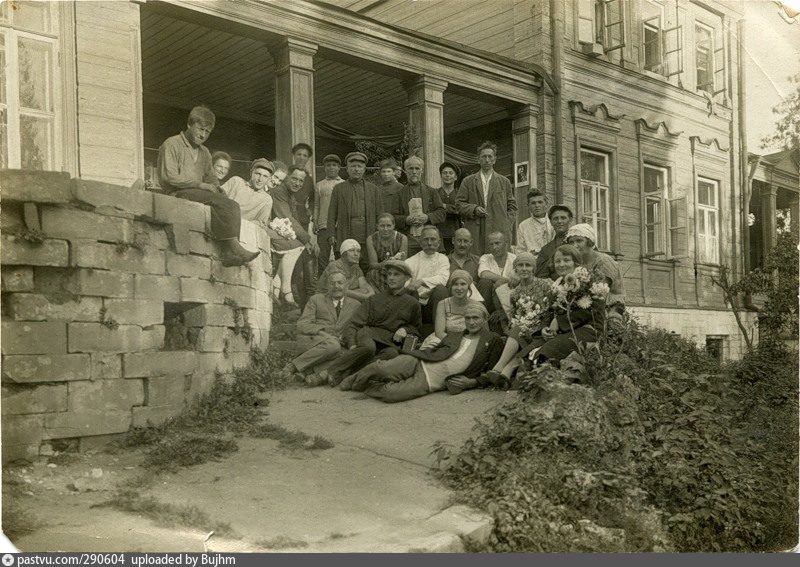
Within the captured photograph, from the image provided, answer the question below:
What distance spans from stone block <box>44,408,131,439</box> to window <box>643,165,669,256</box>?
622 cm

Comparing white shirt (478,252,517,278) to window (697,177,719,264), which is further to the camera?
window (697,177,719,264)

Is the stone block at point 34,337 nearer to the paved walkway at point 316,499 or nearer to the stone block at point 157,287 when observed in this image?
the stone block at point 157,287

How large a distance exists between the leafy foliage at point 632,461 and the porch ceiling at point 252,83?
13.4 feet

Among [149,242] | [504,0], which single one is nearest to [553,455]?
[149,242]

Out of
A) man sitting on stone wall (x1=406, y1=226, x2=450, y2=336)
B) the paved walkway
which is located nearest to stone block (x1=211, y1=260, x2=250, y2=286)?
the paved walkway

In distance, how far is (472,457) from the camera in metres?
4.55

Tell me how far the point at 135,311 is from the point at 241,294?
1.18m

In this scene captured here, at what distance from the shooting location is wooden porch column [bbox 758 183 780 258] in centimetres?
588

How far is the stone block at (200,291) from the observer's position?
5.28 m

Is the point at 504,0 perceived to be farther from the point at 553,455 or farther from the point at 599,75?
the point at 553,455

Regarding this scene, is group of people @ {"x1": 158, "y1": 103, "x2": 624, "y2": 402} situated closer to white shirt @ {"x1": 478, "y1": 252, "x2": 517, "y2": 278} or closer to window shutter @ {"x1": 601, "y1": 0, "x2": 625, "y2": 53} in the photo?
white shirt @ {"x1": 478, "y1": 252, "x2": 517, "y2": 278}

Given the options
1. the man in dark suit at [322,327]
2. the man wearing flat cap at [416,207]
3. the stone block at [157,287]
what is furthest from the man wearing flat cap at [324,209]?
the stone block at [157,287]

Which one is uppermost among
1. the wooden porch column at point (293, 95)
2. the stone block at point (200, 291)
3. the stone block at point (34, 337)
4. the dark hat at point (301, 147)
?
the wooden porch column at point (293, 95)

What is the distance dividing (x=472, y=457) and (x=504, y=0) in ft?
21.6
